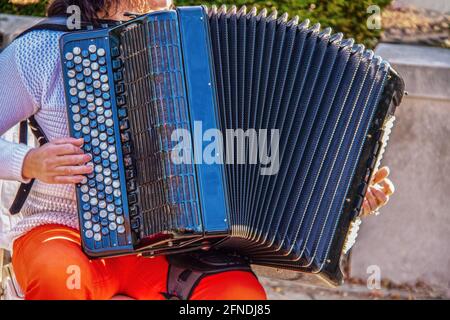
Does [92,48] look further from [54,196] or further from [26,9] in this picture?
[26,9]

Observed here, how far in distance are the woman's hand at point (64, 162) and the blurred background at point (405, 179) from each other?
1635 millimetres

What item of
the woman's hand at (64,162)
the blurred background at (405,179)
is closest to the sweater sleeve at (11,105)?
the woman's hand at (64,162)

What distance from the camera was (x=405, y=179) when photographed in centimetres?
431

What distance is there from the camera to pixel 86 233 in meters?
2.72

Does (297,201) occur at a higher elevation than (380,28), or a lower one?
lower

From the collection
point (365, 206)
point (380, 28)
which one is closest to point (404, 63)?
point (380, 28)

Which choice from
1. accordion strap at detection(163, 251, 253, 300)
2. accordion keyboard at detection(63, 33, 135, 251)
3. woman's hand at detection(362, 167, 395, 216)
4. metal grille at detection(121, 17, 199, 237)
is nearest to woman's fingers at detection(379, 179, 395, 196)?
woman's hand at detection(362, 167, 395, 216)

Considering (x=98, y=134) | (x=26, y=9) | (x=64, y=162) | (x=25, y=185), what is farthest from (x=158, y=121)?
(x=26, y=9)

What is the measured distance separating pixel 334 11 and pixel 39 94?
199 cm

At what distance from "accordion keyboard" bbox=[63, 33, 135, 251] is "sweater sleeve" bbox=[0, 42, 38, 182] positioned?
216 millimetres

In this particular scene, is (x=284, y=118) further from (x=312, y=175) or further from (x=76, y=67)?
(x=76, y=67)

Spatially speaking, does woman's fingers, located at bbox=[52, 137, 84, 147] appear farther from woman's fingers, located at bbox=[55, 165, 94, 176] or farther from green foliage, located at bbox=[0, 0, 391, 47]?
green foliage, located at bbox=[0, 0, 391, 47]

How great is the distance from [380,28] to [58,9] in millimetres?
2011

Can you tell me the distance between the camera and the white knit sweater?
2891 millimetres
